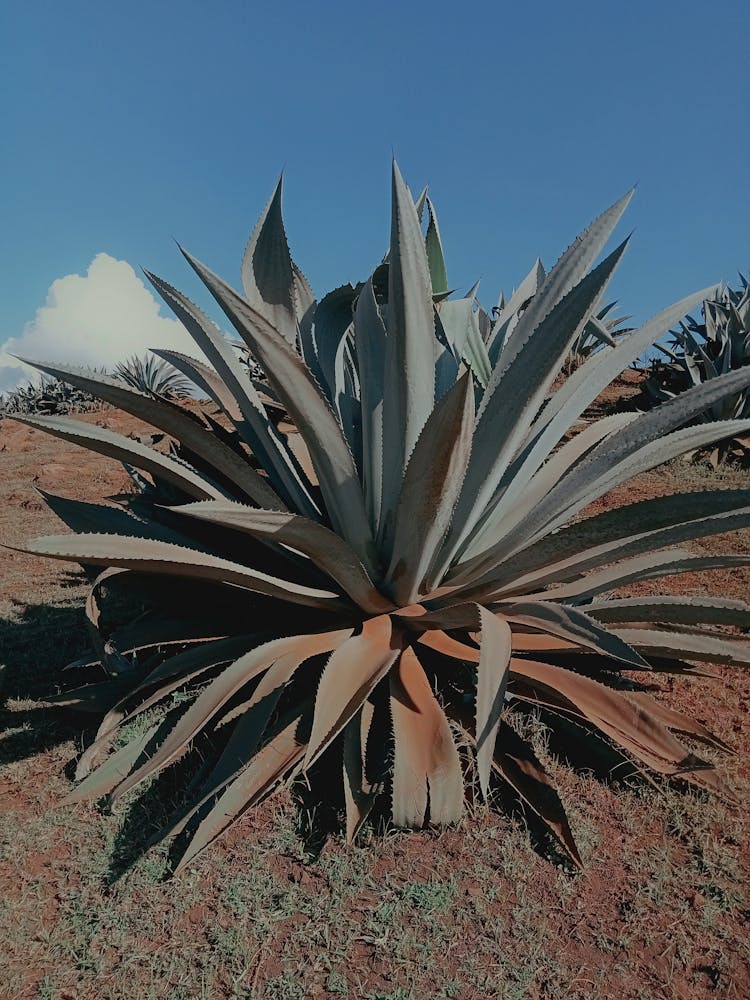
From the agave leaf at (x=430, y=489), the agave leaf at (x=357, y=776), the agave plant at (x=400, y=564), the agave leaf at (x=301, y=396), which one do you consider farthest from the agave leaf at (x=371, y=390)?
the agave leaf at (x=357, y=776)

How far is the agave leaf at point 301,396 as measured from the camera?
1999 millimetres

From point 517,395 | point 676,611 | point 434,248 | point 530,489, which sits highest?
point 434,248

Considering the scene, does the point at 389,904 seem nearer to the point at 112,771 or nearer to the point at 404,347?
the point at 112,771

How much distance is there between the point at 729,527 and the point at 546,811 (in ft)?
3.06

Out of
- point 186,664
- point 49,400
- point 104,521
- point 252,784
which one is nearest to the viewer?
point 252,784

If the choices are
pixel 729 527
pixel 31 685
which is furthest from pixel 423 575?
pixel 31 685

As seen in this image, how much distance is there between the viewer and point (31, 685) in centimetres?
305

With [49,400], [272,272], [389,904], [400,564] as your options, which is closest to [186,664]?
[400,564]

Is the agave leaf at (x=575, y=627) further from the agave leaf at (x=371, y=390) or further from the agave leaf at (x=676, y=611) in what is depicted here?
the agave leaf at (x=371, y=390)

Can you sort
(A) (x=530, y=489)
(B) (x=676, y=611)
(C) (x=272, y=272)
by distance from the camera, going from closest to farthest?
(B) (x=676, y=611) < (A) (x=530, y=489) < (C) (x=272, y=272)

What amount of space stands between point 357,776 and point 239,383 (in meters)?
1.35

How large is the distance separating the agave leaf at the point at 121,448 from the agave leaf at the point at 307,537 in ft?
1.35

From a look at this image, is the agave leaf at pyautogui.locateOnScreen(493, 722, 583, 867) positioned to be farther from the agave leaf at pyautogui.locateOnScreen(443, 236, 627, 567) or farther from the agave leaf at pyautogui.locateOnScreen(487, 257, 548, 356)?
the agave leaf at pyautogui.locateOnScreen(487, 257, 548, 356)

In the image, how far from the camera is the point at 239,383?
8.25ft
